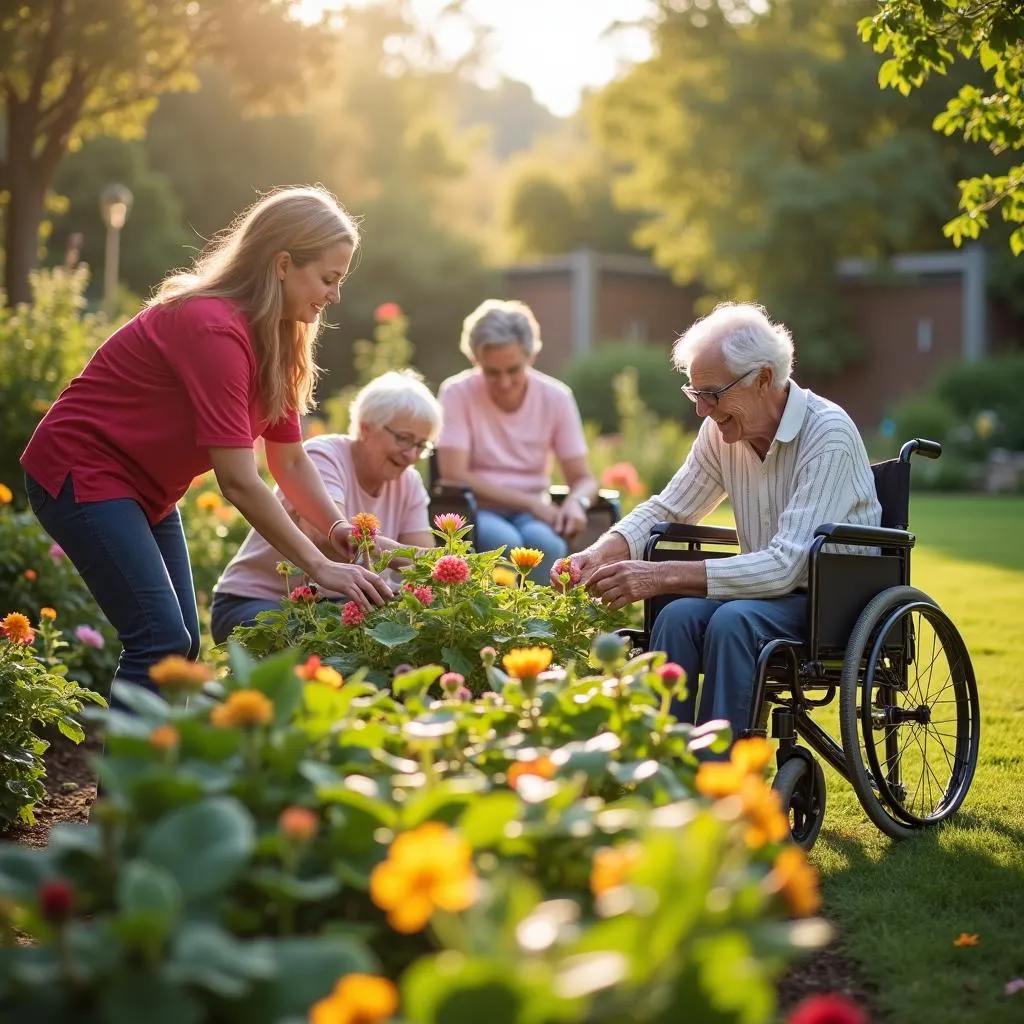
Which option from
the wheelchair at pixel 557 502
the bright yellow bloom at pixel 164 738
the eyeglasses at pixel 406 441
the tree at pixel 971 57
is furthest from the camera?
the wheelchair at pixel 557 502

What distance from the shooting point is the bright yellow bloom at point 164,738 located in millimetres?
1500

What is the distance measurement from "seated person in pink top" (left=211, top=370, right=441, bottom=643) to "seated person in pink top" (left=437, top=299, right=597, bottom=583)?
Result: 106 cm

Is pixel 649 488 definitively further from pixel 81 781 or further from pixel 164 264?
pixel 164 264

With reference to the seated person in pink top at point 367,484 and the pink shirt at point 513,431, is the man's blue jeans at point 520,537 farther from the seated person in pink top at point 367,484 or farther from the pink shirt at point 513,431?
the seated person in pink top at point 367,484

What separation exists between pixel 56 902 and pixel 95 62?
11.0m

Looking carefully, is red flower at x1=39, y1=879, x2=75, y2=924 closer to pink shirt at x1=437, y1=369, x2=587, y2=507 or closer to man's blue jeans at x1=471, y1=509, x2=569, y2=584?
man's blue jeans at x1=471, y1=509, x2=569, y2=584

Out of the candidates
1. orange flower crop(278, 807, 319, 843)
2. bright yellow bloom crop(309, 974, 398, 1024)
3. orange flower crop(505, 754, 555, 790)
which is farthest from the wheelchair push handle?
bright yellow bloom crop(309, 974, 398, 1024)

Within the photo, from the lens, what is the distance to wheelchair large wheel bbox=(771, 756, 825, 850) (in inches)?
122

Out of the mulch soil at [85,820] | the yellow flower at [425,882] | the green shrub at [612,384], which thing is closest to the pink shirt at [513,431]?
the mulch soil at [85,820]

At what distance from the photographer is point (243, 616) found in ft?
11.5

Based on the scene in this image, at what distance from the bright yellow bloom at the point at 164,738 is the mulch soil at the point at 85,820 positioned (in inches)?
2.9

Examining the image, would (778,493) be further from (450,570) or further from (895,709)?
(450,570)

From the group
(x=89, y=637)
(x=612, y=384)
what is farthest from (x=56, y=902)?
(x=612, y=384)

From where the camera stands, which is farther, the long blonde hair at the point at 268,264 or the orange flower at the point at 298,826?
the long blonde hair at the point at 268,264
